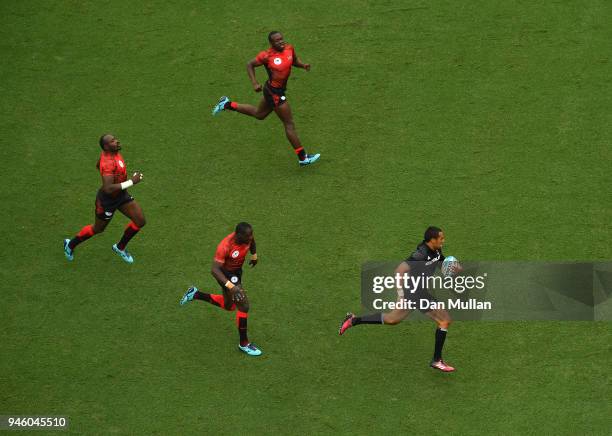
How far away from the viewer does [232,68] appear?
1944cm

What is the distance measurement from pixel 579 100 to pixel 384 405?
7.46 metres

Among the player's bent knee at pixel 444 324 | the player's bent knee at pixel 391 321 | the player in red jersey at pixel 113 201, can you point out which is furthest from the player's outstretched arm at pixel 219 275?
the player's bent knee at pixel 444 324

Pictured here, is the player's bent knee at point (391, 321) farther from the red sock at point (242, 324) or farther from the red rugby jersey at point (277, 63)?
the red rugby jersey at point (277, 63)

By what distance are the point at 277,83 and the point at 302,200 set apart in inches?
78.9

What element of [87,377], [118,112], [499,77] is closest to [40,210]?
[118,112]

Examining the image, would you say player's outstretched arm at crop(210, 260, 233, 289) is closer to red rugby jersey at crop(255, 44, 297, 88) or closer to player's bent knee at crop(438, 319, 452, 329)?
player's bent knee at crop(438, 319, 452, 329)

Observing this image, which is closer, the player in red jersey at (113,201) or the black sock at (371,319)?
the black sock at (371,319)

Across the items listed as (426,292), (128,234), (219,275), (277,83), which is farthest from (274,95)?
(426,292)

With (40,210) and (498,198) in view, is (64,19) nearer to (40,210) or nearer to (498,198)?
(40,210)

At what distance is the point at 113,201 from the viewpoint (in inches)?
611

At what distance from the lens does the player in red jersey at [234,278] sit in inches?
547

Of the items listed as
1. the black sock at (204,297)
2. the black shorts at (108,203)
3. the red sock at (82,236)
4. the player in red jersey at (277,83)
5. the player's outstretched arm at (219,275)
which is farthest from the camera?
the player in red jersey at (277,83)

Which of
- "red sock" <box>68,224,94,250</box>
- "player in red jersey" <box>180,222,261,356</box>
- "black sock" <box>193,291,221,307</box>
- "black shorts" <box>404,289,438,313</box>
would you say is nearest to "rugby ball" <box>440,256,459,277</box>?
"black shorts" <box>404,289,438,313</box>

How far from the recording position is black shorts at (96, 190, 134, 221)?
15.5 metres
